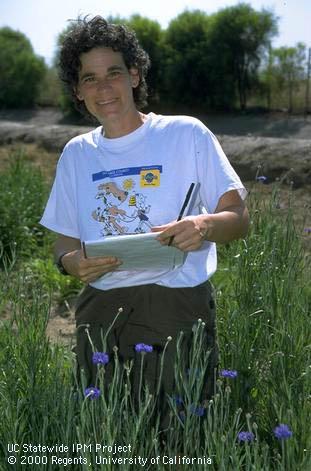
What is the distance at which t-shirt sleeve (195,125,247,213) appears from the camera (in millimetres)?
2357

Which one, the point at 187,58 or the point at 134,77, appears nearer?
the point at 134,77

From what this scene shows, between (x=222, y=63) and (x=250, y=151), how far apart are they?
5.68 metres

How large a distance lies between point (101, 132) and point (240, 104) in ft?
32.6

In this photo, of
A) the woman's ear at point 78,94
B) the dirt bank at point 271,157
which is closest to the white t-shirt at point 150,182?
the woman's ear at point 78,94

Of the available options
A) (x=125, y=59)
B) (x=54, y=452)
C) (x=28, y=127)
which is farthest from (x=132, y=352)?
(x=28, y=127)

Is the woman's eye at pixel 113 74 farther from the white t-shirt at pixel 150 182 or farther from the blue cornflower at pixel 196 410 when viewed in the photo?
the blue cornflower at pixel 196 410

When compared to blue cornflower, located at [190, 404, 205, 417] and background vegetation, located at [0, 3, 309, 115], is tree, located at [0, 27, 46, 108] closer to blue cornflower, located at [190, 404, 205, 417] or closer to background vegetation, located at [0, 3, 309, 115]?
background vegetation, located at [0, 3, 309, 115]

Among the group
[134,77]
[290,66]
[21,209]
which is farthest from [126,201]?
[290,66]

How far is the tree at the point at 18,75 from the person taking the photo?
1500cm

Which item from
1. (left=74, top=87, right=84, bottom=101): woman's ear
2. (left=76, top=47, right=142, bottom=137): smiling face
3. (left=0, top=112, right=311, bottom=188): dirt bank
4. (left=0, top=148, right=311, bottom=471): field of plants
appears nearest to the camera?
(left=0, top=148, right=311, bottom=471): field of plants

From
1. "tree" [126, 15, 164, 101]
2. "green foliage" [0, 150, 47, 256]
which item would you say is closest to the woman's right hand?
"green foliage" [0, 150, 47, 256]

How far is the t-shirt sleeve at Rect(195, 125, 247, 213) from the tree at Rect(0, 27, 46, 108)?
13.1 metres

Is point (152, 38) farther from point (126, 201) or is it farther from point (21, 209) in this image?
point (126, 201)

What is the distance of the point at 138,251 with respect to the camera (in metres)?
2.17
